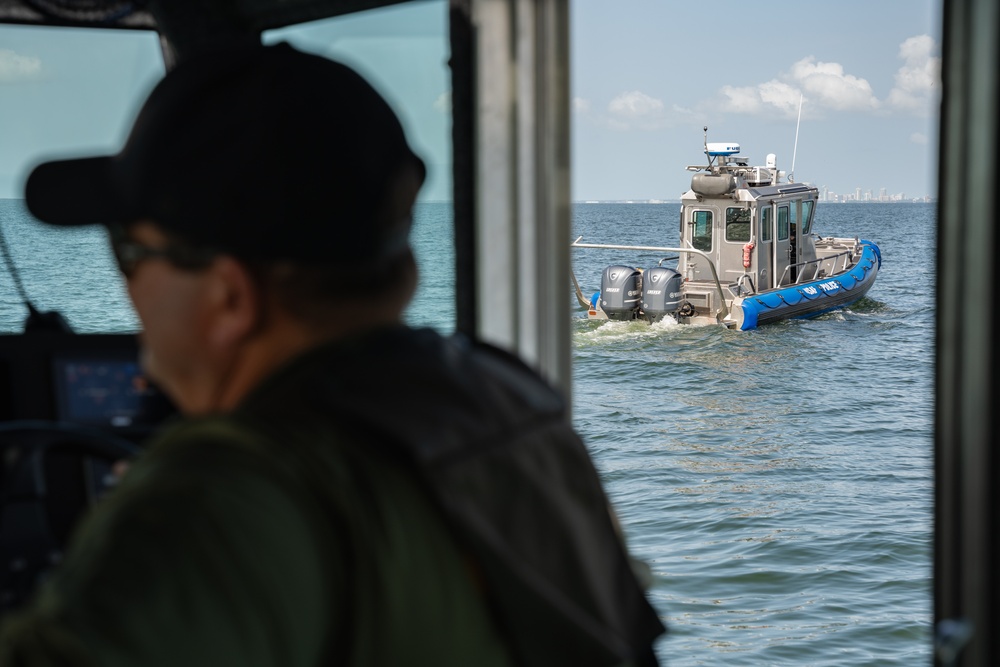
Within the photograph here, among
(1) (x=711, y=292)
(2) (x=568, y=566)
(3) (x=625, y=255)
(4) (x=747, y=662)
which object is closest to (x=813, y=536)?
(4) (x=747, y=662)

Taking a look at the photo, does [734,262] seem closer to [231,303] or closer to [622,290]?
[622,290]

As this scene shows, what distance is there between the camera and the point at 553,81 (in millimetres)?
1705

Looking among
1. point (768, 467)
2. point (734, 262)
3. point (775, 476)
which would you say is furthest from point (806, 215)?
point (775, 476)

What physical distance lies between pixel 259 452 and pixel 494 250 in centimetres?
117

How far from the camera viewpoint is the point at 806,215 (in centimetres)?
1944

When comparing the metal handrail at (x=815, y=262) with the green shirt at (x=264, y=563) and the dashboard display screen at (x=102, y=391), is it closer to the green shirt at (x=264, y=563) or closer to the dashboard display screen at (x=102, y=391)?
the dashboard display screen at (x=102, y=391)

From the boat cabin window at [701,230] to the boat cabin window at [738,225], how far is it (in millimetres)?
340

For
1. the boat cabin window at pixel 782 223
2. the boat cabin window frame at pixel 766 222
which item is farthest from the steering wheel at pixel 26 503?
the boat cabin window at pixel 782 223

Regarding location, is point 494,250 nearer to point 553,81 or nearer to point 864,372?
point 553,81

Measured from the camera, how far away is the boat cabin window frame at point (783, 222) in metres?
18.7

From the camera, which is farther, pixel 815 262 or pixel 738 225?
pixel 815 262

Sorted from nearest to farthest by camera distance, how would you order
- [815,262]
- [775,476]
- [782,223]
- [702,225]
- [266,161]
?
[266,161] → [775,476] → [702,225] → [782,223] → [815,262]

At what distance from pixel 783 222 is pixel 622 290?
2941 mm

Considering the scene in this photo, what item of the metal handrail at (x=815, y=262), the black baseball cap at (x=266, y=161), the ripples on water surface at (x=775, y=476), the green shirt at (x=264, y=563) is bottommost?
the ripples on water surface at (x=775, y=476)
